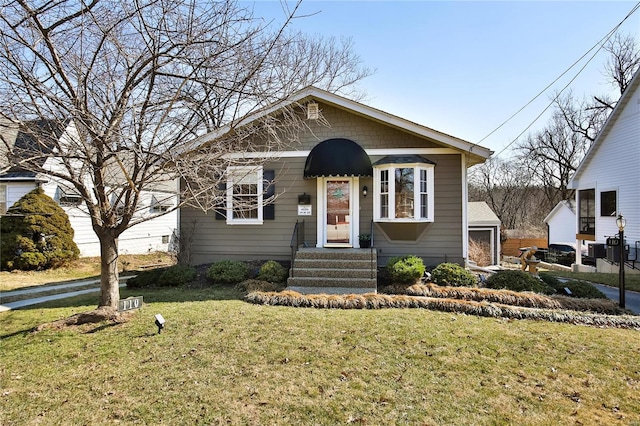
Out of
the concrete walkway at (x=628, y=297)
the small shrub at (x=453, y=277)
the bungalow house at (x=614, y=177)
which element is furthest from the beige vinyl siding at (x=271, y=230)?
the bungalow house at (x=614, y=177)

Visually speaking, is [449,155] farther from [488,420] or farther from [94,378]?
[94,378]

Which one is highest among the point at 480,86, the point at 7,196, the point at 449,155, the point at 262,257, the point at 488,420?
the point at 480,86

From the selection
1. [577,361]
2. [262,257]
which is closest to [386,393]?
[577,361]

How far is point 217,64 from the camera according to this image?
5383mm

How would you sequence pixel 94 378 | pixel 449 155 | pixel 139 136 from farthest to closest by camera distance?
pixel 449 155 → pixel 139 136 → pixel 94 378

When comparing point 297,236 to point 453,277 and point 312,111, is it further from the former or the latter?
point 453,277

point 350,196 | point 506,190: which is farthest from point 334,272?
point 506,190

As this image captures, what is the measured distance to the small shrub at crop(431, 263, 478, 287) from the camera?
8.23 meters

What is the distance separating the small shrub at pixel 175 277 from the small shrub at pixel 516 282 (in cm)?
791

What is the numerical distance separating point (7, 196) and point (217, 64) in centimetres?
1263

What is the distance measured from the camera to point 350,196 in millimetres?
10031

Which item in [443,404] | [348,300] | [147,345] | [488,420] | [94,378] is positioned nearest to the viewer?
[488,420]

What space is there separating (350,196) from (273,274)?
329cm

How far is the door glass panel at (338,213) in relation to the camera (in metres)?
10.1
